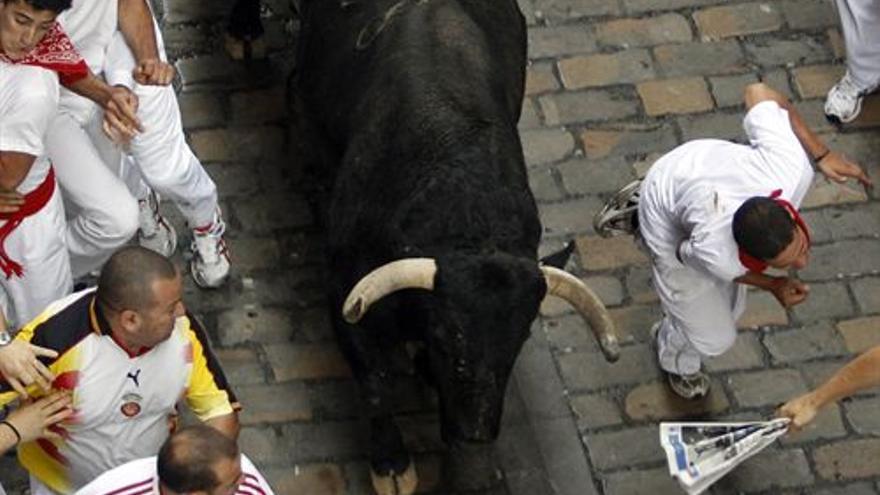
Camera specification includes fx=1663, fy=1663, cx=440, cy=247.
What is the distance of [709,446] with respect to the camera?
7.05 m

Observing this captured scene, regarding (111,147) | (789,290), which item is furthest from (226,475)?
(789,290)

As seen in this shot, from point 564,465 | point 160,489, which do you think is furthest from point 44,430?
point 564,465

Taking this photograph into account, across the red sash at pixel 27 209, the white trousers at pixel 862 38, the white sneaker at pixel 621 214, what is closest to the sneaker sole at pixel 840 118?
the white trousers at pixel 862 38

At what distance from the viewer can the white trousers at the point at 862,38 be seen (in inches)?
340

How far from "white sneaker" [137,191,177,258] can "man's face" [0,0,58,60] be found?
1740mm

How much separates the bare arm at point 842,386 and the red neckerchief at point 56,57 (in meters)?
3.20

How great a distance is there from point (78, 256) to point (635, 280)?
108 inches

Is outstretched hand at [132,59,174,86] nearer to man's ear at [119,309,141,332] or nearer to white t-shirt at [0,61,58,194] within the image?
white t-shirt at [0,61,58,194]

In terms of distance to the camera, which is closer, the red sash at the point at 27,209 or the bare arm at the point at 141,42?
the red sash at the point at 27,209

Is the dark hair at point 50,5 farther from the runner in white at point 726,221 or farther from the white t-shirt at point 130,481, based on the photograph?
the runner in white at point 726,221

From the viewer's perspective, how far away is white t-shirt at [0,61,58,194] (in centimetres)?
613

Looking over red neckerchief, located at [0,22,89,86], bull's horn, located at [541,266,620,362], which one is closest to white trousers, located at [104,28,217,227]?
red neckerchief, located at [0,22,89,86]

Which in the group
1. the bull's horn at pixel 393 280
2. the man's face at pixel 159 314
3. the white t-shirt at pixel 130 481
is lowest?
the bull's horn at pixel 393 280

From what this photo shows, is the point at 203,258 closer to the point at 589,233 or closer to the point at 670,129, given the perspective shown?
the point at 589,233
